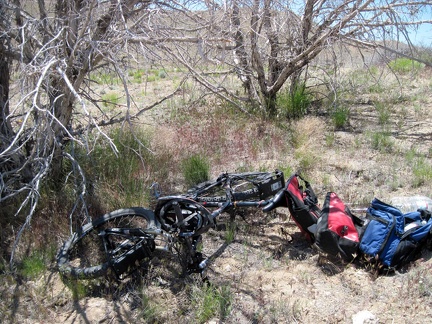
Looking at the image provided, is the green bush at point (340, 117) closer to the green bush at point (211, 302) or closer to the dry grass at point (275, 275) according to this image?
the dry grass at point (275, 275)

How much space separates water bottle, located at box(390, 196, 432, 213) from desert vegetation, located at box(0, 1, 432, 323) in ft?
1.17

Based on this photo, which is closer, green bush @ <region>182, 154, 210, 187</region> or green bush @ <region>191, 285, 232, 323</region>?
green bush @ <region>191, 285, 232, 323</region>

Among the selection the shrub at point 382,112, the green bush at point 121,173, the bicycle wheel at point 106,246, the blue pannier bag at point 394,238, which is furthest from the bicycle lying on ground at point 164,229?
the shrub at point 382,112

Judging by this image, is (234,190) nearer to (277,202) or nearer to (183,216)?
(277,202)

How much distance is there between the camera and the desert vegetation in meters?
3.33

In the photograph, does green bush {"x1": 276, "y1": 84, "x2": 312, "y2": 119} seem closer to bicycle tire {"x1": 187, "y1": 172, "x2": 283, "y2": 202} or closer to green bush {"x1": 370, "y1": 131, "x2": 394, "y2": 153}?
green bush {"x1": 370, "y1": 131, "x2": 394, "y2": 153}

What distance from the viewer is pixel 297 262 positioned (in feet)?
12.5

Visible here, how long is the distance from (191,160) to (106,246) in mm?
1820

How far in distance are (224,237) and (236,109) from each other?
131 inches

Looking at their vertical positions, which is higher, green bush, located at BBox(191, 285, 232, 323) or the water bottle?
the water bottle

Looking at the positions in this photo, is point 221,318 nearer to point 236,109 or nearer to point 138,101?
point 236,109

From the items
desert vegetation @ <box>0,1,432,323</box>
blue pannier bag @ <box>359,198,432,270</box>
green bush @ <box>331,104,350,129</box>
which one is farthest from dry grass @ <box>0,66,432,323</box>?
green bush @ <box>331,104,350,129</box>

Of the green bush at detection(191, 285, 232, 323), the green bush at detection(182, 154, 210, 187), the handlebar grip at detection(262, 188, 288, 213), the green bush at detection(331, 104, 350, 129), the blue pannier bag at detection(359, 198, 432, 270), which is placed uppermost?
the green bush at detection(331, 104, 350, 129)

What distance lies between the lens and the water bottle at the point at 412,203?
418cm
